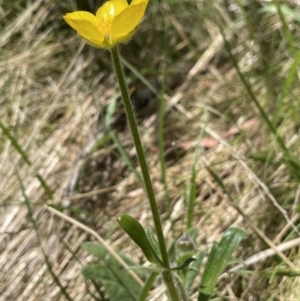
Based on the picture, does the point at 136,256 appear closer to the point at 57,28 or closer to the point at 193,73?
the point at 193,73

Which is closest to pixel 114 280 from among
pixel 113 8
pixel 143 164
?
pixel 143 164

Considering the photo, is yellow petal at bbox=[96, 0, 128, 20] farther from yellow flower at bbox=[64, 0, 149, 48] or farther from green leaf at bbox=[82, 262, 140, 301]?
green leaf at bbox=[82, 262, 140, 301]

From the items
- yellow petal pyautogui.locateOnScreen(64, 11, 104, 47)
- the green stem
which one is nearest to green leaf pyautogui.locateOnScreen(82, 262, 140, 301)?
the green stem

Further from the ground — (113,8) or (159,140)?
(113,8)

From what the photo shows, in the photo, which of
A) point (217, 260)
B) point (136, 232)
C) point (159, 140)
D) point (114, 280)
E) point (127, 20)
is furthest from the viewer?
point (159, 140)

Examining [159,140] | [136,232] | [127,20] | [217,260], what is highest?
[127,20]

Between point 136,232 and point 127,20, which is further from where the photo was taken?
point 136,232

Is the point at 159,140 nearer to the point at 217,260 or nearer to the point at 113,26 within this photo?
the point at 217,260
